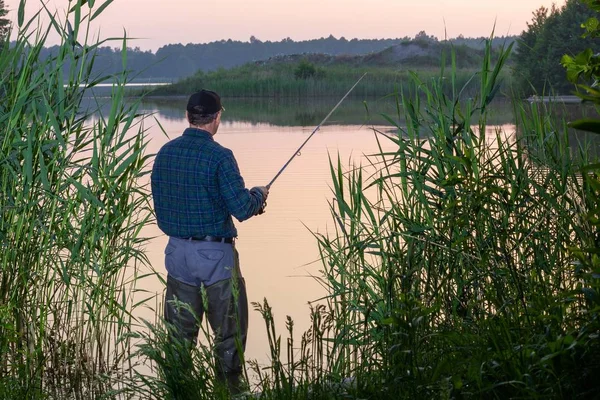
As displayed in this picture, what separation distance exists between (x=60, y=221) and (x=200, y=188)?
120 cm

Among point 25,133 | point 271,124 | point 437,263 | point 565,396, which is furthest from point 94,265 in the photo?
point 271,124

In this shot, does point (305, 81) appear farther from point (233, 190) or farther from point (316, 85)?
point (233, 190)

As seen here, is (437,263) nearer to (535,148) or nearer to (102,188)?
(535,148)

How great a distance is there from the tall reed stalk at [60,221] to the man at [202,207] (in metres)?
0.64

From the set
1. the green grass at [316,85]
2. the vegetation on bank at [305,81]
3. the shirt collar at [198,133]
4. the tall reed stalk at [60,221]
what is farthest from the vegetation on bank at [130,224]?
the green grass at [316,85]

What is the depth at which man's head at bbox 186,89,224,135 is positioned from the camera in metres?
4.89

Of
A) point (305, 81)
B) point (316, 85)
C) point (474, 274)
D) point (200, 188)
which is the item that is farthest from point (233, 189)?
point (316, 85)

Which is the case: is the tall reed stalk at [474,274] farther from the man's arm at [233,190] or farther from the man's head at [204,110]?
the man's head at [204,110]

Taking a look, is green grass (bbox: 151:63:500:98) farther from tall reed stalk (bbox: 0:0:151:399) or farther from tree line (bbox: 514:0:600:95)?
tall reed stalk (bbox: 0:0:151:399)

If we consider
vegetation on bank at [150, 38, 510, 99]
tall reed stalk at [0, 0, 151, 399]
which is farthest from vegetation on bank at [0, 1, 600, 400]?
vegetation on bank at [150, 38, 510, 99]

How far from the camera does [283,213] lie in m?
12.1

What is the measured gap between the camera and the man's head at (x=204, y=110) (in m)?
4.89

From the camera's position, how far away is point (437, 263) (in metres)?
5.21

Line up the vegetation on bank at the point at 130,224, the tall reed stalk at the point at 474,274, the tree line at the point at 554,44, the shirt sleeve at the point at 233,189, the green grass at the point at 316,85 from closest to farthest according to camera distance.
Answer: the tall reed stalk at the point at 474,274, the shirt sleeve at the point at 233,189, the vegetation on bank at the point at 130,224, the green grass at the point at 316,85, the tree line at the point at 554,44
